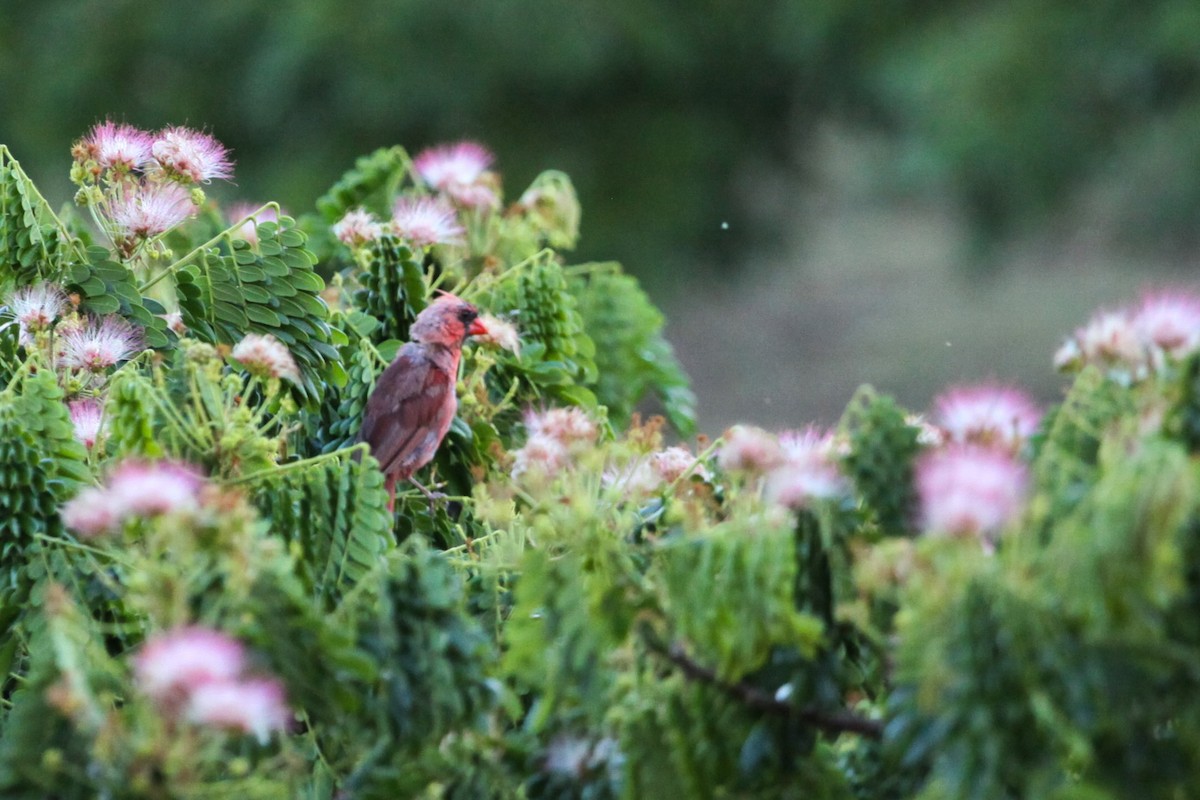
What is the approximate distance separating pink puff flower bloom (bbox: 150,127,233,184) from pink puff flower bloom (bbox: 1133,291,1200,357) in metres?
1.13

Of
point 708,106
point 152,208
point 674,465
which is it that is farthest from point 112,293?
point 708,106

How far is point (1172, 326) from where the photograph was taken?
121 centimetres

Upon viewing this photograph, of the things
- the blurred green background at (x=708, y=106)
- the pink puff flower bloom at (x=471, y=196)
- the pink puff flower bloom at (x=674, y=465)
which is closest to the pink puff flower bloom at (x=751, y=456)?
the pink puff flower bloom at (x=674, y=465)

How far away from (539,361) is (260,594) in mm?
1141

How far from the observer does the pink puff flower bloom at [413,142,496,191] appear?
2557 millimetres

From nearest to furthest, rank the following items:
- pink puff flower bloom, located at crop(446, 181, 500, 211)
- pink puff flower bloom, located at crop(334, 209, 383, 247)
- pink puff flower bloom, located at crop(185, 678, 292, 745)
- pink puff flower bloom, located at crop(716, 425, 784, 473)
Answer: pink puff flower bloom, located at crop(185, 678, 292, 745)
pink puff flower bloom, located at crop(716, 425, 784, 473)
pink puff flower bloom, located at crop(334, 209, 383, 247)
pink puff flower bloom, located at crop(446, 181, 500, 211)

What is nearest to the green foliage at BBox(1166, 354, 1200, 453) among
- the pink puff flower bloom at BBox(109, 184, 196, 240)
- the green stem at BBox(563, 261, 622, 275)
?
the pink puff flower bloom at BBox(109, 184, 196, 240)

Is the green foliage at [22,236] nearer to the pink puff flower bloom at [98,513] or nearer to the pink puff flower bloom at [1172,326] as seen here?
the pink puff flower bloom at [98,513]

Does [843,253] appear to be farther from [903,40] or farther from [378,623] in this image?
[378,623]

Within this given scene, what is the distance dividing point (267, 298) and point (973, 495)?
1.07 m

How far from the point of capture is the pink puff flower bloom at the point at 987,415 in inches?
50.1

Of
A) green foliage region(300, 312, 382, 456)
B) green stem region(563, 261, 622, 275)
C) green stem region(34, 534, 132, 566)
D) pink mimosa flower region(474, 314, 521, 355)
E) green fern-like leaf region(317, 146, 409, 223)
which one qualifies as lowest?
green stem region(34, 534, 132, 566)

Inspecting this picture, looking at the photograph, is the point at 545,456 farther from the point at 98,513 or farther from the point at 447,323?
the point at 447,323

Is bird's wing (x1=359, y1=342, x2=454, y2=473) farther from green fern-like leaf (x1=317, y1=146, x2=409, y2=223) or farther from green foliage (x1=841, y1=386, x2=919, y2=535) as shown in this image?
green foliage (x1=841, y1=386, x2=919, y2=535)
